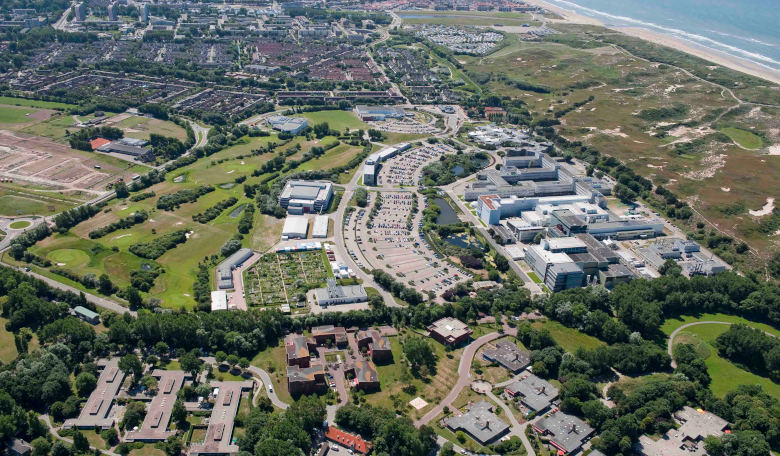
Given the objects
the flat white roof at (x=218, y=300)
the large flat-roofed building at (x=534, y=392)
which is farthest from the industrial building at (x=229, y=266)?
the large flat-roofed building at (x=534, y=392)

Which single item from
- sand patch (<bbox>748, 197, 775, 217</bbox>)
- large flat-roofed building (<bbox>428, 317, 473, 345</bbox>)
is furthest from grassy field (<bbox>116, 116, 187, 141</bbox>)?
sand patch (<bbox>748, 197, 775, 217</bbox>)

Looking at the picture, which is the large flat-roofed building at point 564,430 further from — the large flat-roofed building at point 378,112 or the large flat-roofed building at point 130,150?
the large flat-roofed building at point 378,112

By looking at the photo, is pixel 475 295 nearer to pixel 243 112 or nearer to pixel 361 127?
pixel 361 127

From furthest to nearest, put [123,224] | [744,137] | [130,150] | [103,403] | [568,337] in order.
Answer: [744,137] < [130,150] < [123,224] < [568,337] < [103,403]

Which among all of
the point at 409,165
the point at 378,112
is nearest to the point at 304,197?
the point at 409,165

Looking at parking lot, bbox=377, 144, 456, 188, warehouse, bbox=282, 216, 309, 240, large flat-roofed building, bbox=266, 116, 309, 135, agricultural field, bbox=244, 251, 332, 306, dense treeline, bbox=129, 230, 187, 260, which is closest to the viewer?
agricultural field, bbox=244, 251, 332, 306

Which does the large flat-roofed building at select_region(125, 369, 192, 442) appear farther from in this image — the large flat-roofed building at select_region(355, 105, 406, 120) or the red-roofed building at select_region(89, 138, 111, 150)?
the large flat-roofed building at select_region(355, 105, 406, 120)

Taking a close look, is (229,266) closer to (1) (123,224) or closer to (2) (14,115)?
(1) (123,224)
